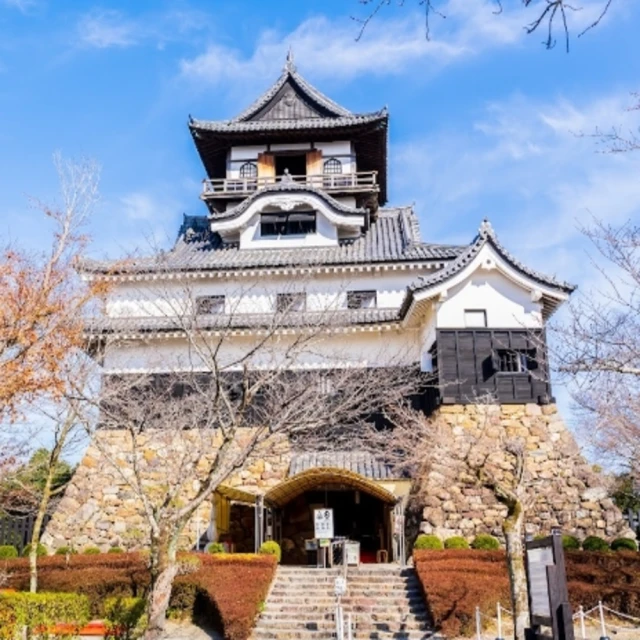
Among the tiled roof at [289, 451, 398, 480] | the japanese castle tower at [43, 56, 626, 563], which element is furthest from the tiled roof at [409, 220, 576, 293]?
the tiled roof at [289, 451, 398, 480]

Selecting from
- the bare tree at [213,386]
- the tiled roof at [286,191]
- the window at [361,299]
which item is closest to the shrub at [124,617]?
the bare tree at [213,386]

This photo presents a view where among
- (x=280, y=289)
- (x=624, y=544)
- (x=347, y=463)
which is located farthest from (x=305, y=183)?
(x=624, y=544)

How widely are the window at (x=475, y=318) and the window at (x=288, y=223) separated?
809cm

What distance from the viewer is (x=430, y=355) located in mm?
21266

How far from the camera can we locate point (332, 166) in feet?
93.4

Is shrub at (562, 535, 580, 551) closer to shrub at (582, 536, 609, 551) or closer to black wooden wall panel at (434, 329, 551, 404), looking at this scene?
shrub at (582, 536, 609, 551)

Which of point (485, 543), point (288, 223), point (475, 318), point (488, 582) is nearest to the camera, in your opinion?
point (488, 582)

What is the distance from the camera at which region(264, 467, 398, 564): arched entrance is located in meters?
21.0

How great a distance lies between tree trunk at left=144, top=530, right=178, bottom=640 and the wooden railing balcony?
18.9 m

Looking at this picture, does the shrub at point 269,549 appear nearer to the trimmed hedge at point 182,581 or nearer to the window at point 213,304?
the trimmed hedge at point 182,581

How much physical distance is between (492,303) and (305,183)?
1025 centimetres

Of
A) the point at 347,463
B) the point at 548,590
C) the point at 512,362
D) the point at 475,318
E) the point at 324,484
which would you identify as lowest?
the point at 548,590

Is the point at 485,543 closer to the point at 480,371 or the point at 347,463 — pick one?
the point at 480,371

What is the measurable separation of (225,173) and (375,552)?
680 inches
